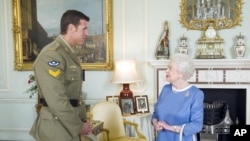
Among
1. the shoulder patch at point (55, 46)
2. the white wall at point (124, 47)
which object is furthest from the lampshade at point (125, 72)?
the shoulder patch at point (55, 46)

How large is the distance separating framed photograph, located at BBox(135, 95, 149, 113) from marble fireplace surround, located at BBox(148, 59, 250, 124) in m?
0.51

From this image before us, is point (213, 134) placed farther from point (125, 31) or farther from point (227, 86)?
point (125, 31)

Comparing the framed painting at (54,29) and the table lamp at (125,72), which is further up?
the framed painting at (54,29)

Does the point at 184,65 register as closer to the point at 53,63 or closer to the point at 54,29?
the point at 53,63

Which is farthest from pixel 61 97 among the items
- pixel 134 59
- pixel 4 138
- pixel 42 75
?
pixel 4 138

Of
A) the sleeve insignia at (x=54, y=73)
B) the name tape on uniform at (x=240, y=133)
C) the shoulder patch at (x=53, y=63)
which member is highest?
the shoulder patch at (x=53, y=63)

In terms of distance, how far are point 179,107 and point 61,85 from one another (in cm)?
86

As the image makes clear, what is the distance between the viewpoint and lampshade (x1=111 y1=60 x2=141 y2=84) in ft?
11.5

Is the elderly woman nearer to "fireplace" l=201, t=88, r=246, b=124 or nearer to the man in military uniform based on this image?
the man in military uniform

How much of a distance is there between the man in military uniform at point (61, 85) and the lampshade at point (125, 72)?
1.57 metres

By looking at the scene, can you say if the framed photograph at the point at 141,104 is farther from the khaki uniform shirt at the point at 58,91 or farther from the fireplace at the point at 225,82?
the khaki uniform shirt at the point at 58,91

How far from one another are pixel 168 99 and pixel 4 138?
11.1 feet

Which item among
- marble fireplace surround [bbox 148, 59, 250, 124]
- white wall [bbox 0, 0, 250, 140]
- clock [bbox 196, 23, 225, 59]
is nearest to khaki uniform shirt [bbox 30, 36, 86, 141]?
marble fireplace surround [bbox 148, 59, 250, 124]

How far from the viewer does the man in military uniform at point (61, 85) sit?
5.70ft
